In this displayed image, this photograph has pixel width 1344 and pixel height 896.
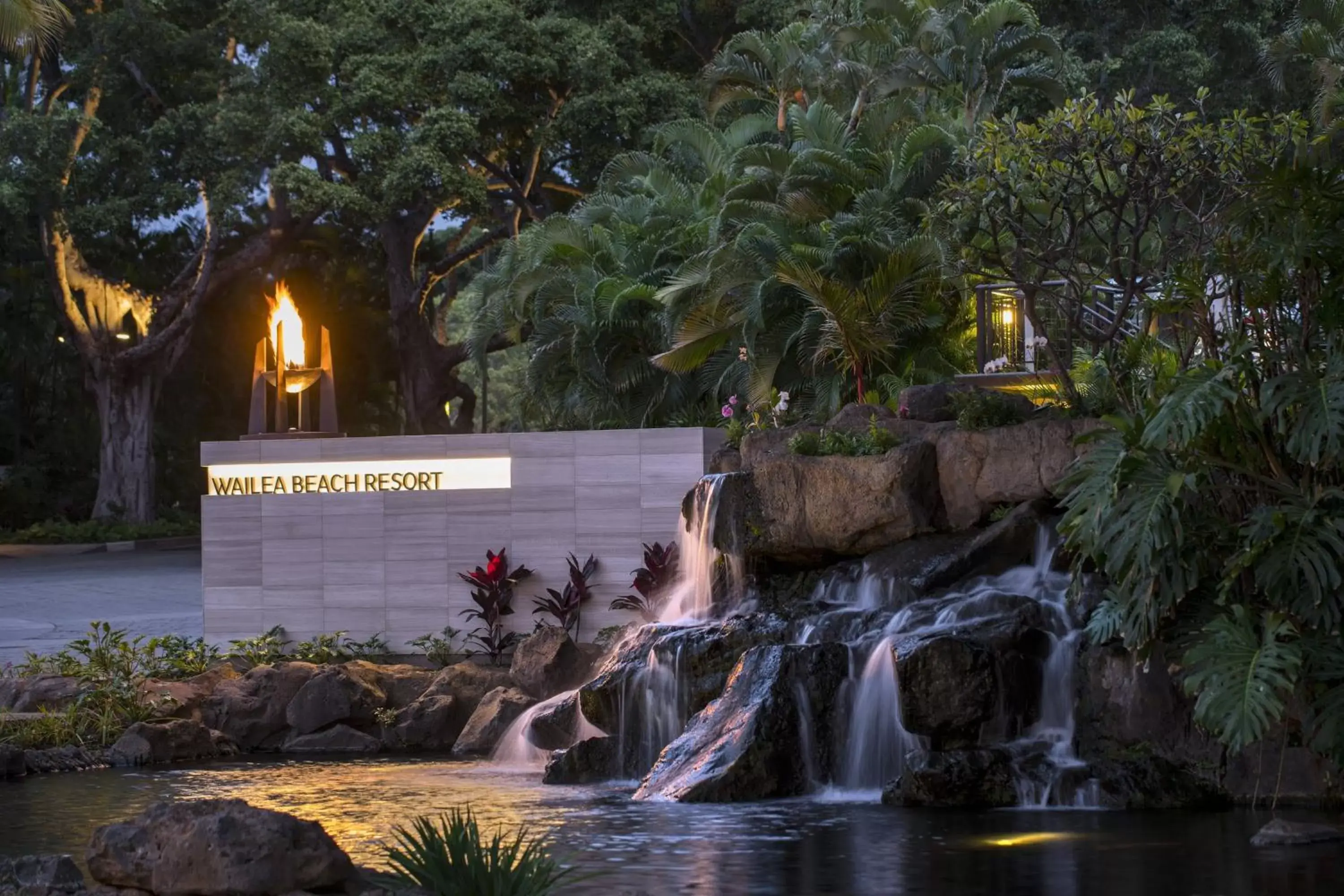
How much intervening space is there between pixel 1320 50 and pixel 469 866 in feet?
74.1

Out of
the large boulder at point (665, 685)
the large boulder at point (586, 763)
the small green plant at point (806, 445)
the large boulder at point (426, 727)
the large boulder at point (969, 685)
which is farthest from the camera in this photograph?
the large boulder at point (426, 727)

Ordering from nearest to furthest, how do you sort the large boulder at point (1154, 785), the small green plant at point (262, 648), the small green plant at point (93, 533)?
the large boulder at point (1154, 785) < the small green plant at point (262, 648) < the small green plant at point (93, 533)

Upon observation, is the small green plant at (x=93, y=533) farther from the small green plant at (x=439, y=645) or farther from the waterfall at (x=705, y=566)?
the waterfall at (x=705, y=566)

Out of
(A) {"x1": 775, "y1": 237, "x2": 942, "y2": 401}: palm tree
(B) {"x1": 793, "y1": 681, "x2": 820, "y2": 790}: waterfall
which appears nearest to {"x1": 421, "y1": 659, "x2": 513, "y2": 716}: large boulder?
(B) {"x1": 793, "y1": 681, "x2": 820, "y2": 790}: waterfall

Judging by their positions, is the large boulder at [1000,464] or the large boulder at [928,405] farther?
the large boulder at [928,405]

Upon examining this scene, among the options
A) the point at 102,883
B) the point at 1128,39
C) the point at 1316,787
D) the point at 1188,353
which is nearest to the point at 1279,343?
the point at 1188,353

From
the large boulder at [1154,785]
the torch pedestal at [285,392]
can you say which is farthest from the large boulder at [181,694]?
the large boulder at [1154,785]

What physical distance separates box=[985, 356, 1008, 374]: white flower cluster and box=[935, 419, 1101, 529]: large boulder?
12.6ft

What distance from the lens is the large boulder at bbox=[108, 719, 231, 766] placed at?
1683 centimetres

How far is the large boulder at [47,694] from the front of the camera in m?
18.1

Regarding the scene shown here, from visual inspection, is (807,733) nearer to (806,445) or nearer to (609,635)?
(806,445)

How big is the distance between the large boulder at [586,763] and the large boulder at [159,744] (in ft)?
12.8

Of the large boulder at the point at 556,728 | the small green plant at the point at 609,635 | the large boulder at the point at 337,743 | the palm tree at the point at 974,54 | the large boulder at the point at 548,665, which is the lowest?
the large boulder at the point at 337,743

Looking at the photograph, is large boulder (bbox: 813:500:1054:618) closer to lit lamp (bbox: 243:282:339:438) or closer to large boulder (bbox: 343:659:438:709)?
large boulder (bbox: 343:659:438:709)
